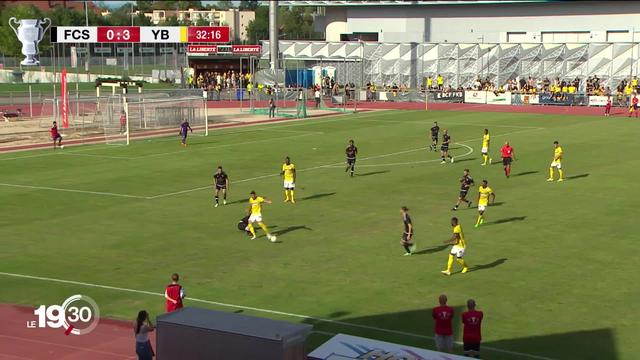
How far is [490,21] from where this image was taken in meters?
116

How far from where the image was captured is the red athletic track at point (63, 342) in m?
18.0

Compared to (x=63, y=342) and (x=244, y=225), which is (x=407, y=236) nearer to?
(x=244, y=225)

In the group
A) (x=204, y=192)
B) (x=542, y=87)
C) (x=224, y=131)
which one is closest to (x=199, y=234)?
(x=204, y=192)

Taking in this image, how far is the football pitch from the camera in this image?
2078cm

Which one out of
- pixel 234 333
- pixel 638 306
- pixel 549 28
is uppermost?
pixel 549 28

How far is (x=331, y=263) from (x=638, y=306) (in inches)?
321

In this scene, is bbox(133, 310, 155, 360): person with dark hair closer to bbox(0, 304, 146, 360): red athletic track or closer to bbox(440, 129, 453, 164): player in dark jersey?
bbox(0, 304, 146, 360): red athletic track

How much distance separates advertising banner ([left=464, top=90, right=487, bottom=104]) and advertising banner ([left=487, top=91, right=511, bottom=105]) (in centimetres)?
53

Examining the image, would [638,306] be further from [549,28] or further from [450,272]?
[549,28]

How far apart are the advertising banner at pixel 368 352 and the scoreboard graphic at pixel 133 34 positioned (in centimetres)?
6584

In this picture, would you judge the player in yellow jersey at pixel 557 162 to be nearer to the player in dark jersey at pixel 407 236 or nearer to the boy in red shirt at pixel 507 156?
the boy in red shirt at pixel 507 156

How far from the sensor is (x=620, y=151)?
49375 millimetres

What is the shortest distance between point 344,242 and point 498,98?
195 feet

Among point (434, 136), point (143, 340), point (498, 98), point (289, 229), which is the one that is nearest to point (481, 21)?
point (498, 98)
